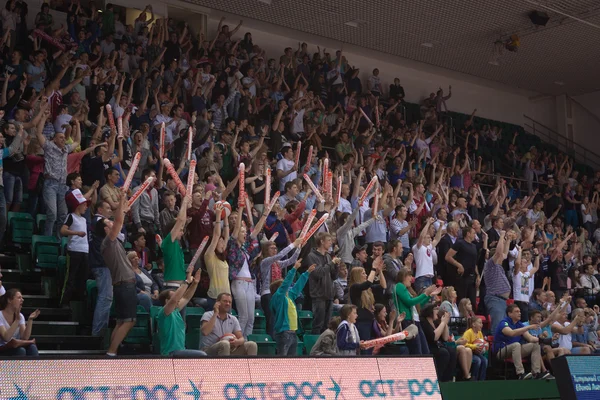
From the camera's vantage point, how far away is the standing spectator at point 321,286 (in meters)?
10.6

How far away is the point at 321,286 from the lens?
10.6 meters

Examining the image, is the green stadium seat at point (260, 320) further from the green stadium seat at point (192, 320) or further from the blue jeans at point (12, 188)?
the blue jeans at point (12, 188)

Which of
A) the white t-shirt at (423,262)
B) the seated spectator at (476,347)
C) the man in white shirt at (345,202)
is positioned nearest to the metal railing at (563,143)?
the man in white shirt at (345,202)

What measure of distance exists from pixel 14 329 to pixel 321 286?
4.21m

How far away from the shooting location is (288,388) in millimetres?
6676

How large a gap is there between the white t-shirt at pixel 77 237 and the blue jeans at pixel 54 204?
2.75 feet

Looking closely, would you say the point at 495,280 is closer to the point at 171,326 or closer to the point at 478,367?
the point at 478,367

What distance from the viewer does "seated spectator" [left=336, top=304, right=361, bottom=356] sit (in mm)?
9336

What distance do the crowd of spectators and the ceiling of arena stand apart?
35.4 inches

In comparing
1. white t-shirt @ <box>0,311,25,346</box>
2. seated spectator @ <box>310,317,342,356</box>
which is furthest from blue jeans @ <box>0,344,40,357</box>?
seated spectator @ <box>310,317,342,356</box>

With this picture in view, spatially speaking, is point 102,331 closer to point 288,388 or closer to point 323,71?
point 288,388

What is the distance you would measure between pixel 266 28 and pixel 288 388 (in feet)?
49.4

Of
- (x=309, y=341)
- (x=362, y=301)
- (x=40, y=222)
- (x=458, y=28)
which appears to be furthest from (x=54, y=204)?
(x=458, y=28)

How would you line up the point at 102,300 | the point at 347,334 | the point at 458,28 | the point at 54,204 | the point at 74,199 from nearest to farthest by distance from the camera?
the point at 102,300
the point at 347,334
the point at 74,199
the point at 54,204
the point at 458,28
